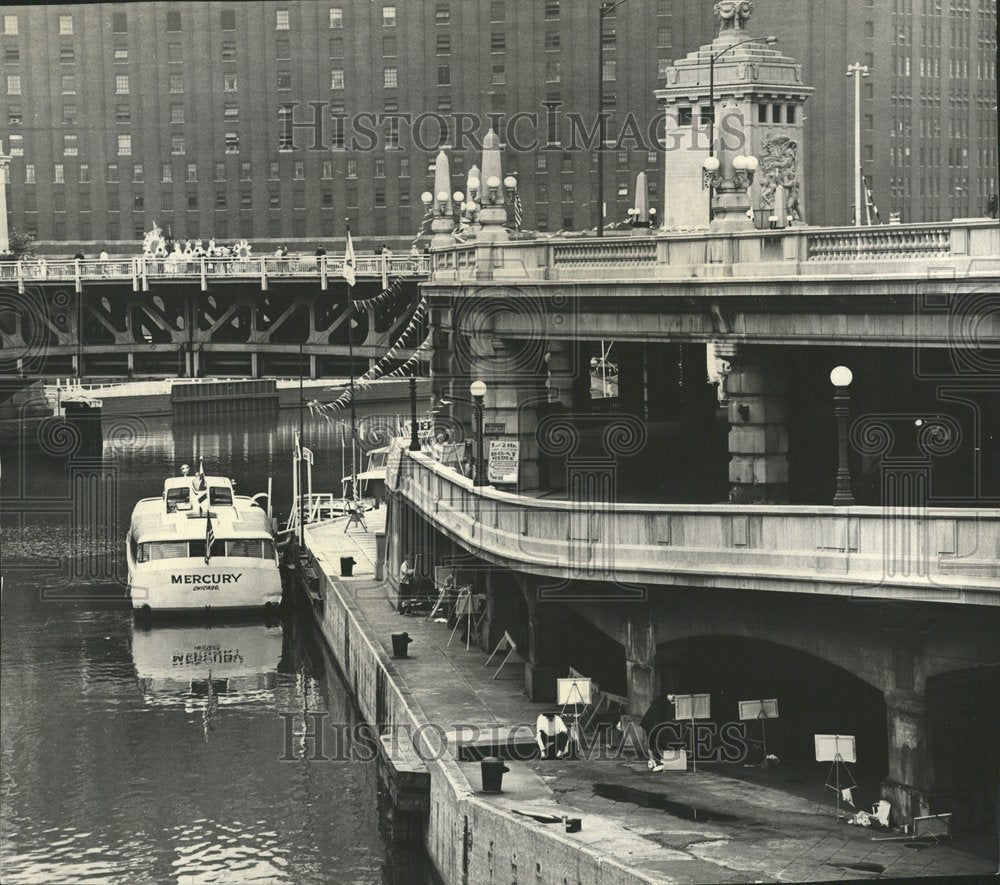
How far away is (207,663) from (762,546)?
30.1 meters

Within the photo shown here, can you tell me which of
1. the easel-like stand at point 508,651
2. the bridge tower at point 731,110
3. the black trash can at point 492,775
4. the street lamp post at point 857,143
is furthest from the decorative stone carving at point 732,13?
→ the black trash can at point 492,775

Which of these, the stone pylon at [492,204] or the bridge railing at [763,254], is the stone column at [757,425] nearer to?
the bridge railing at [763,254]

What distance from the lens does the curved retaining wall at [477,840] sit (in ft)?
102

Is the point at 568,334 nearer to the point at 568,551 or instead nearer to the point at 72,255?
the point at 568,551

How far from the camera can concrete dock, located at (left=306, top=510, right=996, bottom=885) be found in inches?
1215

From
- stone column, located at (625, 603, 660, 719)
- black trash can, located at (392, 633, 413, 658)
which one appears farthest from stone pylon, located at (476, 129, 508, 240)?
stone column, located at (625, 603, 660, 719)

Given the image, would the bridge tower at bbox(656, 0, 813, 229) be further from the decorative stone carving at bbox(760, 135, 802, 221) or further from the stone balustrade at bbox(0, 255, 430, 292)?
the stone balustrade at bbox(0, 255, 430, 292)

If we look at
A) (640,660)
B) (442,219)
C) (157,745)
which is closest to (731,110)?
(442,219)

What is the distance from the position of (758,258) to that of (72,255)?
6931 cm

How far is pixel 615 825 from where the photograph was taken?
108ft

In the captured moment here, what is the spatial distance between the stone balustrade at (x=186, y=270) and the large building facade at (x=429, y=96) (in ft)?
18.1

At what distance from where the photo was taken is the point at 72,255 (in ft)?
342

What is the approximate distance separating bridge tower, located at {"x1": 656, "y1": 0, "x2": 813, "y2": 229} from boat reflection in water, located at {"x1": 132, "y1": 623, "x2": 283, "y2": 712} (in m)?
22.0

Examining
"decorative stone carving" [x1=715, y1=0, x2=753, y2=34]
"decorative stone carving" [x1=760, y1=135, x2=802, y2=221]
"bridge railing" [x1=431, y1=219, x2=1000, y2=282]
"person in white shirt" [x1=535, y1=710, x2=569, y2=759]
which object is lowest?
"person in white shirt" [x1=535, y1=710, x2=569, y2=759]
